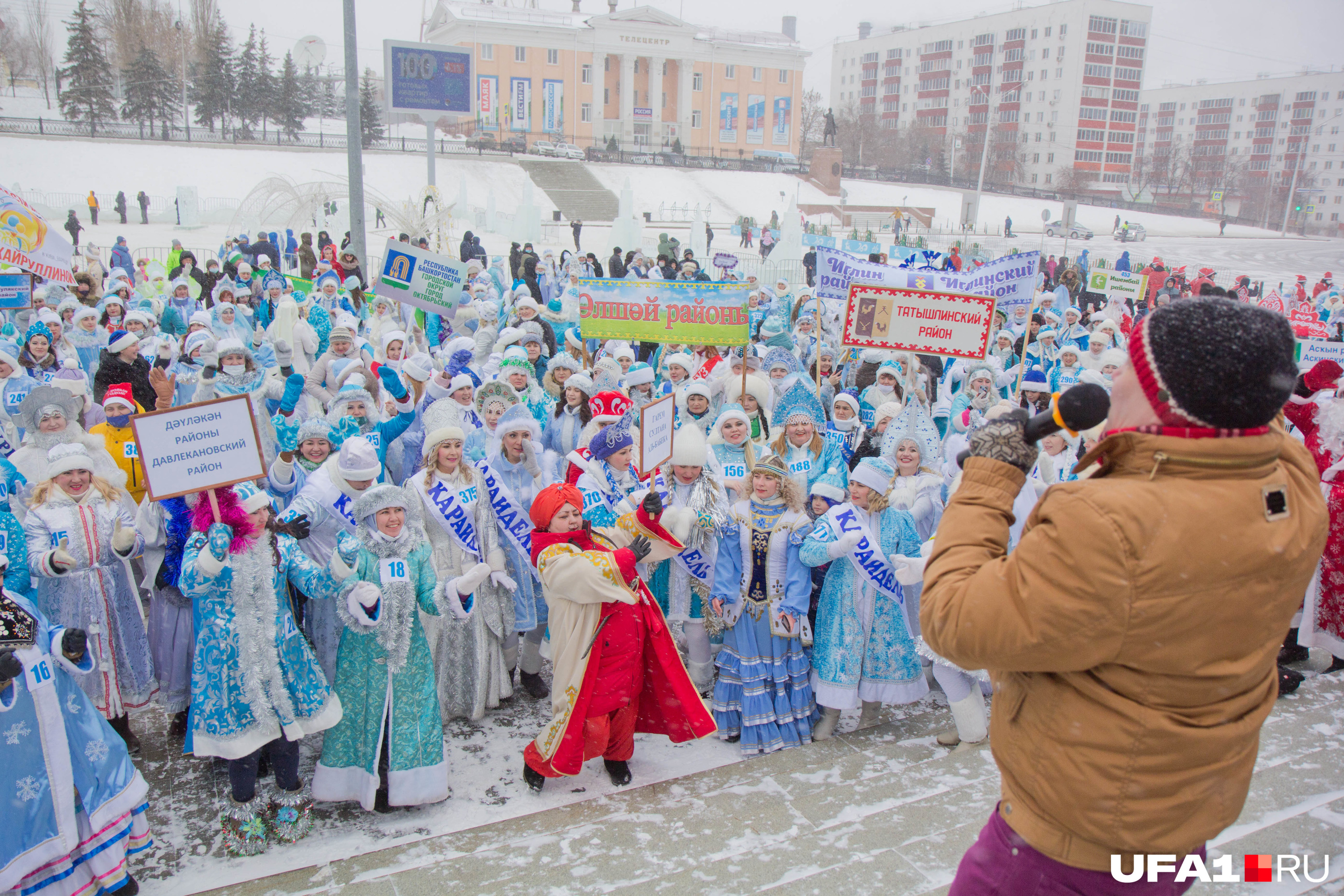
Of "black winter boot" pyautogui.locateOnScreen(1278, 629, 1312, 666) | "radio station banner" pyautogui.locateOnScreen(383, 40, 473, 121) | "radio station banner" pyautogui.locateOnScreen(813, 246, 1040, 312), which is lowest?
"black winter boot" pyautogui.locateOnScreen(1278, 629, 1312, 666)

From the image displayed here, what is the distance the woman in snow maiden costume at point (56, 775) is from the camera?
3.11 metres

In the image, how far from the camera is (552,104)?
232 feet

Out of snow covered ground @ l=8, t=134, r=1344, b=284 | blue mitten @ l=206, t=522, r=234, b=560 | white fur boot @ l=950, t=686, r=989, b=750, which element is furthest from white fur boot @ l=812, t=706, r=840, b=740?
snow covered ground @ l=8, t=134, r=1344, b=284

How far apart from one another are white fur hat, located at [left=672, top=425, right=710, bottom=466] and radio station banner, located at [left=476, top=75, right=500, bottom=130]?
68557 mm

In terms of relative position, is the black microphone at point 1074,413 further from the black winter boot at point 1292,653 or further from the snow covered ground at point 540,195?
the snow covered ground at point 540,195

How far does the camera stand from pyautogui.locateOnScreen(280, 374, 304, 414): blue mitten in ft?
23.5

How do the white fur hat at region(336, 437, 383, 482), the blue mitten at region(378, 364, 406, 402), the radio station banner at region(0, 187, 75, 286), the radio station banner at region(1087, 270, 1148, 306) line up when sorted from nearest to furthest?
the white fur hat at region(336, 437, 383, 482), the blue mitten at region(378, 364, 406, 402), the radio station banner at region(0, 187, 75, 286), the radio station banner at region(1087, 270, 1148, 306)

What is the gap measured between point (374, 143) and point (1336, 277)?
49369 mm

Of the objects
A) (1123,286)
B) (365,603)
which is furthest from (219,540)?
(1123,286)

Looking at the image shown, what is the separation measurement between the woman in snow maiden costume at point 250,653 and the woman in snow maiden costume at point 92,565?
2.25 feet

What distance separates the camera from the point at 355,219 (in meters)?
14.9

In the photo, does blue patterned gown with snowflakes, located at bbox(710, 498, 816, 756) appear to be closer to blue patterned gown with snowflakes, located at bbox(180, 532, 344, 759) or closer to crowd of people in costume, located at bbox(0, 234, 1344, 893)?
crowd of people in costume, located at bbox(0, 234, 1344, 893)

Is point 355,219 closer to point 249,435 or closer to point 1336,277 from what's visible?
point 249,435

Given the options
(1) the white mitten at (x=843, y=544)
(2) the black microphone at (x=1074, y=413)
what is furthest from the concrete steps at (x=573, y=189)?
(2) the black microphone at (x=1074, y=413)
